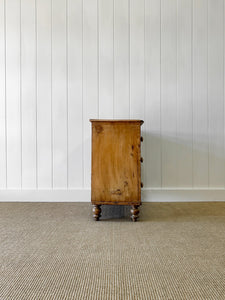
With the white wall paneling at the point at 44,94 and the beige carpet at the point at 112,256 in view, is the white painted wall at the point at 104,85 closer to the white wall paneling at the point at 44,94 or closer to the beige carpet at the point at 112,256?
the white wall paneling at the point at 44,94

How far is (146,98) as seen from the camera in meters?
2.40

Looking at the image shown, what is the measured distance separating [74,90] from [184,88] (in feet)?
3.29

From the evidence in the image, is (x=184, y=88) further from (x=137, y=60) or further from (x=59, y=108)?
(x=59, y=108)

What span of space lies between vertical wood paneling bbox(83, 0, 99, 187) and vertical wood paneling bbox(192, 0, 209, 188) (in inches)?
35.6

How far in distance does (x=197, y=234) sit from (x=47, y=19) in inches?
85.9

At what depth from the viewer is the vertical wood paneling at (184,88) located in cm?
240

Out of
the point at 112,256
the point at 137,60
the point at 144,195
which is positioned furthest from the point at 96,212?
the point at 137,60

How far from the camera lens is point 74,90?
94.2 inches

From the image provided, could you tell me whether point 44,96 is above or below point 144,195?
above

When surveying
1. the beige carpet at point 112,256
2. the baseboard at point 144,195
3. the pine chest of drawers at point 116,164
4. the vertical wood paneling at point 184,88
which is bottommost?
the beige carpet at point 112,256

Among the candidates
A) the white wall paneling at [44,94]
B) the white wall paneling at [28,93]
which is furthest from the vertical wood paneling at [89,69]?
the white wall paneling at [28,93]

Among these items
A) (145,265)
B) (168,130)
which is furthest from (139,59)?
(145,265)

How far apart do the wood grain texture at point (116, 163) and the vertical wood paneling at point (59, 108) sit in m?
0.70

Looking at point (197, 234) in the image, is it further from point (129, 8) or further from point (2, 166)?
point (129, 8)
